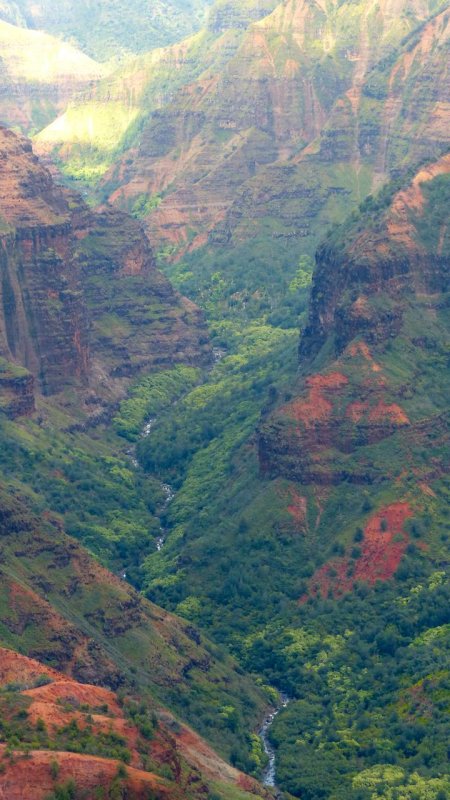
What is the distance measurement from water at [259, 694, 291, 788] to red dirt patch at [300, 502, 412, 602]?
1166cm

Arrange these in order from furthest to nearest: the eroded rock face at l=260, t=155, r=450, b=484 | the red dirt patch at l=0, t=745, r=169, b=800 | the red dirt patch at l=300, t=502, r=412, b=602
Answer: the eroded rock face at l=260, t=155, r=450, b=484 → the red dirt patch at l=300, t=502, r=412, b=602 → the red dirt patch at l=0, t=745, r=169, b=800

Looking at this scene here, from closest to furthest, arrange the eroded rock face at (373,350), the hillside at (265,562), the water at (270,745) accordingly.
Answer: the hillside at (265,562)
the water at (270,745)
the eroded rock face at (373,350)

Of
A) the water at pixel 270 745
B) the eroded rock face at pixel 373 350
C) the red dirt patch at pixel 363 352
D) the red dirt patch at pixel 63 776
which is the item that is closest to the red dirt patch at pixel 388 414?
the eroded rock face at pixel 373 350

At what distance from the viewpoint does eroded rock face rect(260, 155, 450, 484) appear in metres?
161

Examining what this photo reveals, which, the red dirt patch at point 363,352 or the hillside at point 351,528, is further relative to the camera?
the red dirt patch at point 363,352

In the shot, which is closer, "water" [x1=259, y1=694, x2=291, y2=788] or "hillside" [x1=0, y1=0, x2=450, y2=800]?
"hillside" [x1=0, y1=0, x2=450, y2=800]

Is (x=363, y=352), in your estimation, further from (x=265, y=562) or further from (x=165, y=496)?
(x=165, y=496)

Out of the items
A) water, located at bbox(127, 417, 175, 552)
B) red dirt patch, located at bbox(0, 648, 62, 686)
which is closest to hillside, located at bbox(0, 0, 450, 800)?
red dirt patch, located at bbox(0, 648, 62, 686)

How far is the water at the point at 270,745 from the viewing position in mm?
128500

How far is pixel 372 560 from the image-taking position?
153500mm

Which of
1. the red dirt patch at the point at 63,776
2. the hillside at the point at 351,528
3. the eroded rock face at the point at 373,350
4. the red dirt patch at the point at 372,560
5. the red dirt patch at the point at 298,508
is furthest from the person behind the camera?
the eroded rock face at the point at 373,350

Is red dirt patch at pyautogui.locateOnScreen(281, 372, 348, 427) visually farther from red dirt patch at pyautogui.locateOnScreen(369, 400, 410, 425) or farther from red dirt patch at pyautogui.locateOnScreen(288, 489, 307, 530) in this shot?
red dirt patch at pyautogui.locateOnScreen(288, 489, 307, 530)

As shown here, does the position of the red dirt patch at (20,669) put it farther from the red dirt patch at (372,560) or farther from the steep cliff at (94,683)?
the red dirt patch at (372,560)

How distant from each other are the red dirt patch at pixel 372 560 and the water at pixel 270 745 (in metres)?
11.7
